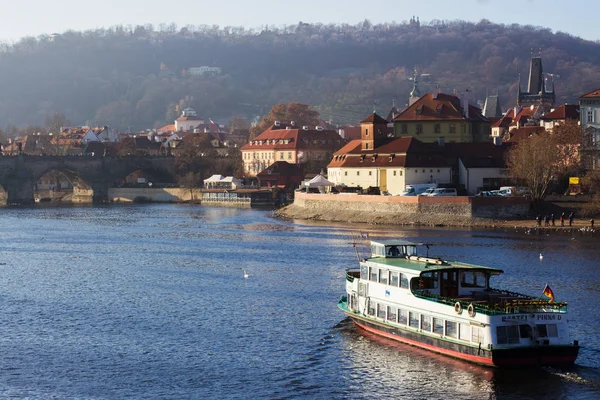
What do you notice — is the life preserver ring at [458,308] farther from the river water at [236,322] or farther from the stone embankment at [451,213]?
the stone embankment at [451,213]

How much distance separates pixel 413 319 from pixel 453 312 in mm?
2975

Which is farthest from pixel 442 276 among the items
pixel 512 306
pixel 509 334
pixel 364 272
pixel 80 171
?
pixel 80 171

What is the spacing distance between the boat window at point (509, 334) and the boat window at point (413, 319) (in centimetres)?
488

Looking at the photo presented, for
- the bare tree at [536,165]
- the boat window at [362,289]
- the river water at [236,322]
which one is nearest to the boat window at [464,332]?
the river water at [236,322]

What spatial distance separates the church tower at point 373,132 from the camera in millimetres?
125688

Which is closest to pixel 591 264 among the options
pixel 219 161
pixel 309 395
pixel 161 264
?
pixel 161 264

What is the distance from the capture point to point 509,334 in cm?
4119

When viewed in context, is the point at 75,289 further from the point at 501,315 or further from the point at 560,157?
the point at 560,157

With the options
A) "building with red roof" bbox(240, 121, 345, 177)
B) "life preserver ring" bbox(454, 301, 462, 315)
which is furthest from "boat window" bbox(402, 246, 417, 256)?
"building with red roof" bbox(240, 121, 345, 177)

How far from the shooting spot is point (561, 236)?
295 ft

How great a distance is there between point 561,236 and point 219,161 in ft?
334

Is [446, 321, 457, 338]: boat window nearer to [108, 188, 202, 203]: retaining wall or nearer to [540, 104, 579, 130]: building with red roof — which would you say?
[540, 104, 579, 130]: building with red roof

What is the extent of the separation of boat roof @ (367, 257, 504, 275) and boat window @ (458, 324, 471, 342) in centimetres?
373

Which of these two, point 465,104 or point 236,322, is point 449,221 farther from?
point 236,322
